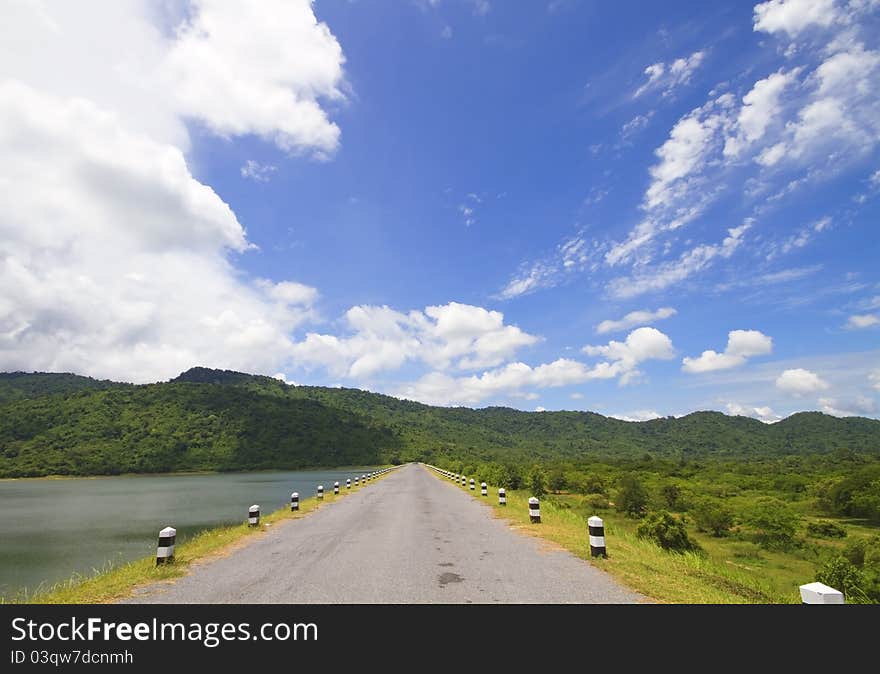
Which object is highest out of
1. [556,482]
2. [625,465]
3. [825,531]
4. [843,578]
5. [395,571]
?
[625,465]

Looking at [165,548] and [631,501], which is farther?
[631,501]

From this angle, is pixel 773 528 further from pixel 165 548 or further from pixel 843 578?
pixel 165 548

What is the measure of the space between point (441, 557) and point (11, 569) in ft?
73.9

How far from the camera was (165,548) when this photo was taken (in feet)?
34.2

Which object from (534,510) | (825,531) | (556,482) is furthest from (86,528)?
(825,531)

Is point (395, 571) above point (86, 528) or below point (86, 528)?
above

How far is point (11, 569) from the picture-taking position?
21.6 m

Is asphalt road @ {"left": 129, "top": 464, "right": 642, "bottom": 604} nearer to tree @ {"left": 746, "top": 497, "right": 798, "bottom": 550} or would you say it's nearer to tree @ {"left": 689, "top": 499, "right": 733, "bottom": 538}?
tree @ {"left": 746, "top": 497, "right": 798, "bottom": 550}

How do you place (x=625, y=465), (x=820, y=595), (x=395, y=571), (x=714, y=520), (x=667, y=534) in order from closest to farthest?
(x=820, y=595) < (x=395, y=571) < (x=667, y=534) < (x=714, y=520) < (x=625, y=465)

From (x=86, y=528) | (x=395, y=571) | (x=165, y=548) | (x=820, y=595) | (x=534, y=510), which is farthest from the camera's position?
(x=86, y=528)

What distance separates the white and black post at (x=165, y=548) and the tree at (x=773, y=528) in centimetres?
2665

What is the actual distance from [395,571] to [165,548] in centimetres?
515

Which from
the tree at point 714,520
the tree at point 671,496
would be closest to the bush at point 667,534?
the tree at point 714,520
